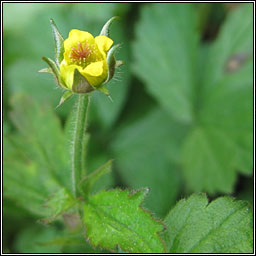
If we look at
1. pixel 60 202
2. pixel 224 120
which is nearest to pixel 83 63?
pixel 60 202

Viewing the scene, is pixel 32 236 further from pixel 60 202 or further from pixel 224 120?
pixel 224 120

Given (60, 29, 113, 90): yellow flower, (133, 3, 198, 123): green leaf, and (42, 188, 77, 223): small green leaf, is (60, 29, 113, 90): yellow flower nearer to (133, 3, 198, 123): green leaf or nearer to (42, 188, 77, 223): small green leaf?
(42, 188, 77, 223): small green leaf

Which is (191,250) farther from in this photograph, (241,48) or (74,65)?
(241,48)

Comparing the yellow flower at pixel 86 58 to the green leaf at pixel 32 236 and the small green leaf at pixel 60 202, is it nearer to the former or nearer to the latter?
the small green leaf at pixel 60 202

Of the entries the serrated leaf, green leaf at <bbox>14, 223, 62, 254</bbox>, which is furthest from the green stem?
green leaf at <bbox>14, 223, 62, 254</bbox>

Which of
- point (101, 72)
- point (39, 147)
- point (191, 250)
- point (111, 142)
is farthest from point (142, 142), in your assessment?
point (101, 72)

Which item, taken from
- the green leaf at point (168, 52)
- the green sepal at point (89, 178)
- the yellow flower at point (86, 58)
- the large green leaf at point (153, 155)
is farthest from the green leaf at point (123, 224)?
the green leaf at point (168, 52)
